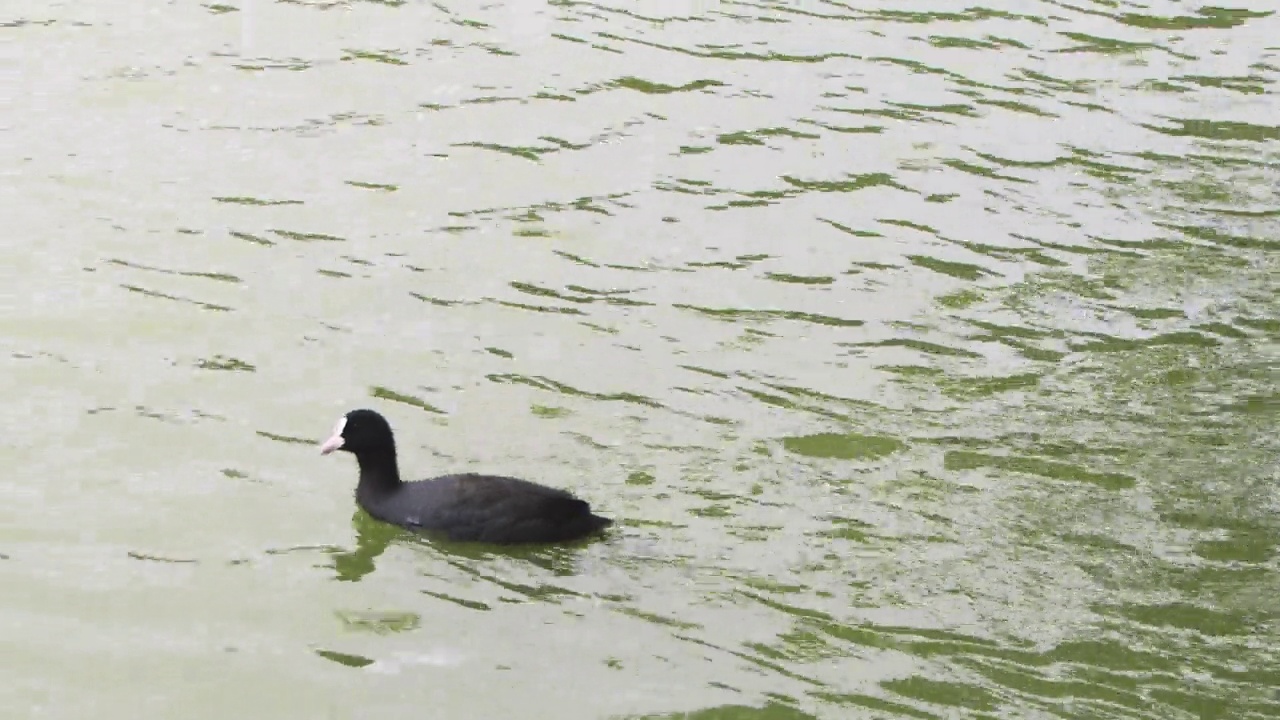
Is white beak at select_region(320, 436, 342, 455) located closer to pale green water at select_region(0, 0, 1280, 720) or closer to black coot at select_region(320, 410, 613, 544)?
black coot at select_region(320, 410, 613, 544)

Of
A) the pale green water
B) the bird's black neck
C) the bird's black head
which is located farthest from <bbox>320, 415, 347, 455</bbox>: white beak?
the pale green water

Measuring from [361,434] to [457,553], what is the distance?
97cm

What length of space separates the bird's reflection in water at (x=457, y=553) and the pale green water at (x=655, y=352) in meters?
0.04

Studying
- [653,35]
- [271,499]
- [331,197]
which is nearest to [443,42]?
[653,35]

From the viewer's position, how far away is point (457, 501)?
1160cm

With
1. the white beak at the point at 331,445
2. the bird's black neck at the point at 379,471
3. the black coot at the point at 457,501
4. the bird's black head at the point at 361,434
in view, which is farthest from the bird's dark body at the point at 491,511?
the white beak at the point at 331,445

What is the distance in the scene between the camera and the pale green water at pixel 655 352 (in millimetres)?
10414

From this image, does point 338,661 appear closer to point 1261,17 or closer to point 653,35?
point 653,35

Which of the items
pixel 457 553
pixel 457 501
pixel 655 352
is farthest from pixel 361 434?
pixel 655 352

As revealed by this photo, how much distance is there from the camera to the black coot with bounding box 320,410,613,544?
37.5 ft

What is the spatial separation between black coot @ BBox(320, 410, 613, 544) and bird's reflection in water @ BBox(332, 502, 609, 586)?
0.22 ft

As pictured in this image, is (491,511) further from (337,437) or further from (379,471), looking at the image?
(337,437)

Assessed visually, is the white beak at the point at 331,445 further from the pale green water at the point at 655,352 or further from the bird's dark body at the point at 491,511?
the bird's dark body at the point at 491,511

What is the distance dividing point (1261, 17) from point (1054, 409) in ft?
30.6
